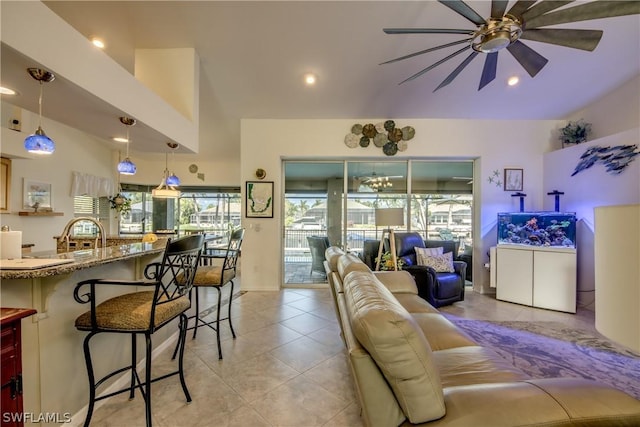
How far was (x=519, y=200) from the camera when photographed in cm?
421

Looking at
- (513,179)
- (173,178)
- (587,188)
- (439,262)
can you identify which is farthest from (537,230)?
(173,178)

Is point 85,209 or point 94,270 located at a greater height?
point 85,209

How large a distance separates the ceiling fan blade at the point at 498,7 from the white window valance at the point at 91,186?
7090mm

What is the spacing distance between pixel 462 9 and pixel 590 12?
756 millimetres

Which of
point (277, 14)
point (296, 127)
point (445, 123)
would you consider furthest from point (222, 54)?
point (445, 123)

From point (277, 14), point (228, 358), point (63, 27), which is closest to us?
point (63, 27)

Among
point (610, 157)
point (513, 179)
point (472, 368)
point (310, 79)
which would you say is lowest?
point (472, 368)

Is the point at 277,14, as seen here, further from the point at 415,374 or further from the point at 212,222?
the point at 212,222

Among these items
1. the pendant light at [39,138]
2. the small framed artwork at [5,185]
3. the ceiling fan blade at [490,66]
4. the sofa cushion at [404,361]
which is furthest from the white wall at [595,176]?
the small framed artwork at [5,185]

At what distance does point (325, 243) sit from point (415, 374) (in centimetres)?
356

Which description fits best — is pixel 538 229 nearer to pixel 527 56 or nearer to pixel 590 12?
pixel 527 56

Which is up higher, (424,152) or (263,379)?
(424,152)

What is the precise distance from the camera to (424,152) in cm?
431

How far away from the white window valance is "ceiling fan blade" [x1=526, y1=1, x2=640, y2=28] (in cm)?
732
